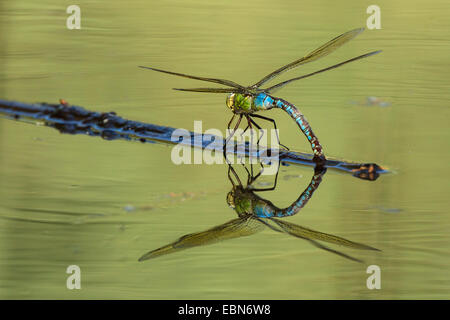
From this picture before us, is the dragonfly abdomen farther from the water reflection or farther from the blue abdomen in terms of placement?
the water reflection

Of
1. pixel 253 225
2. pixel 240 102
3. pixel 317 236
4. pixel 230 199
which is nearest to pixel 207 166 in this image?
pixel 230 199

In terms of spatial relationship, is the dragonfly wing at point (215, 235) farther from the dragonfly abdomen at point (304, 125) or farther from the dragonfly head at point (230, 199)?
the dragonfly abdomen at point (304, 125)

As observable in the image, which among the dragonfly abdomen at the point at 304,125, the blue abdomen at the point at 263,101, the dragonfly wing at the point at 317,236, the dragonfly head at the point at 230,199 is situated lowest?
the dragonfly wing at the point at 317,236

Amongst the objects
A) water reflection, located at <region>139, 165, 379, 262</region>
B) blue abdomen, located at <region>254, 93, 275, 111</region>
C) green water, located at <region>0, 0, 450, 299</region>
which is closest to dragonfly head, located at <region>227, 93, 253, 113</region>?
blue abdomen, located at <region>254, 93, 275, 111</region>

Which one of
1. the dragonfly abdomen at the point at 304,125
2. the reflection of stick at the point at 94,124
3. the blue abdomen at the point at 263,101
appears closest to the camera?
the dragonfly abdomen at the point at 304,125

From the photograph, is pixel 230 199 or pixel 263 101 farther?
pixel 263 101

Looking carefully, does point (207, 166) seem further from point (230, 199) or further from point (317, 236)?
point (317, 236)

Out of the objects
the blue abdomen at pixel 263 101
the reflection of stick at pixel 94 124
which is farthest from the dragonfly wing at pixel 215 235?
the blue abdomen at pixel 263 101

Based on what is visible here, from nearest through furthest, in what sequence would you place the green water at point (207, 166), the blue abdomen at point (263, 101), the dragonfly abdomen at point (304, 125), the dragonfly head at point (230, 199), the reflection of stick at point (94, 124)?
the green water at point (207, 166)
the dragonfly head at point (230, 199)
the dragonfly abdomen at point (304, 125)
the reflection of stick at point (94, 124)
the blue abdomen at point (263, 101)
